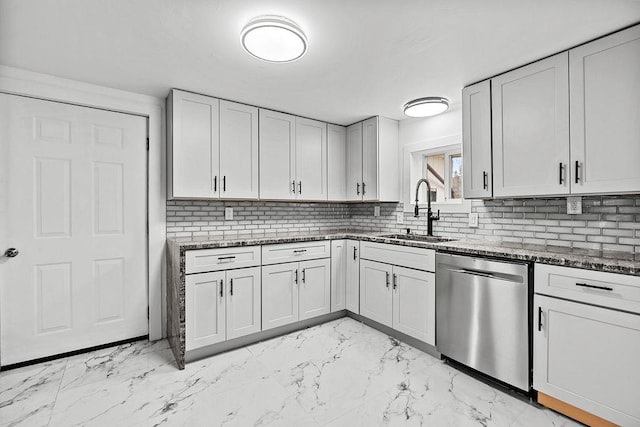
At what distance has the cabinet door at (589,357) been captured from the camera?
158cm

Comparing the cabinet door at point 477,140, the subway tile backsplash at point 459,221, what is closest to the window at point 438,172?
the subway tile backsplash at point 459,221

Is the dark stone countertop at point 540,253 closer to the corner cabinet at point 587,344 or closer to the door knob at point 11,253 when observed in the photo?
the corner cabinet at point 587,344

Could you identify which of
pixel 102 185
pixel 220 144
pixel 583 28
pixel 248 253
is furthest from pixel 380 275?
pixel 102 185

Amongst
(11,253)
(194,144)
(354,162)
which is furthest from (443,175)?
(11,253)

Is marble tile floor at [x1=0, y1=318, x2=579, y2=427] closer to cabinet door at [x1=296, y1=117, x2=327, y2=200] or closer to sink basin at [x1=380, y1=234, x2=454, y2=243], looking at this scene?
sink basin at [x1=380, y1=234, x2=454, y2=243]

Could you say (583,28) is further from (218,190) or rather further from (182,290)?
(182,290)

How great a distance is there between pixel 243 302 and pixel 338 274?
3.57 feet

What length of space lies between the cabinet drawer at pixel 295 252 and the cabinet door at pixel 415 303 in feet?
2.49

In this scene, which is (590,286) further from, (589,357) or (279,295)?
(279,295)

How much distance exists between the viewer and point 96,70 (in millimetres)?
2355

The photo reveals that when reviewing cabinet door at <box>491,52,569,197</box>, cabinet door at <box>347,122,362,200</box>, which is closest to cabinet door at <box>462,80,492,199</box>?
cabinet door at <box>491,52,569,197</box>

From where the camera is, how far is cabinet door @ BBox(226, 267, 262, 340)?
2.63 meters

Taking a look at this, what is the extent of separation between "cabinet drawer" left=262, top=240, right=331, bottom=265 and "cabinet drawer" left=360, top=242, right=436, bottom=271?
15.5 inches

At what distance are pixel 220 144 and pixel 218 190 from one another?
0.43 meters
